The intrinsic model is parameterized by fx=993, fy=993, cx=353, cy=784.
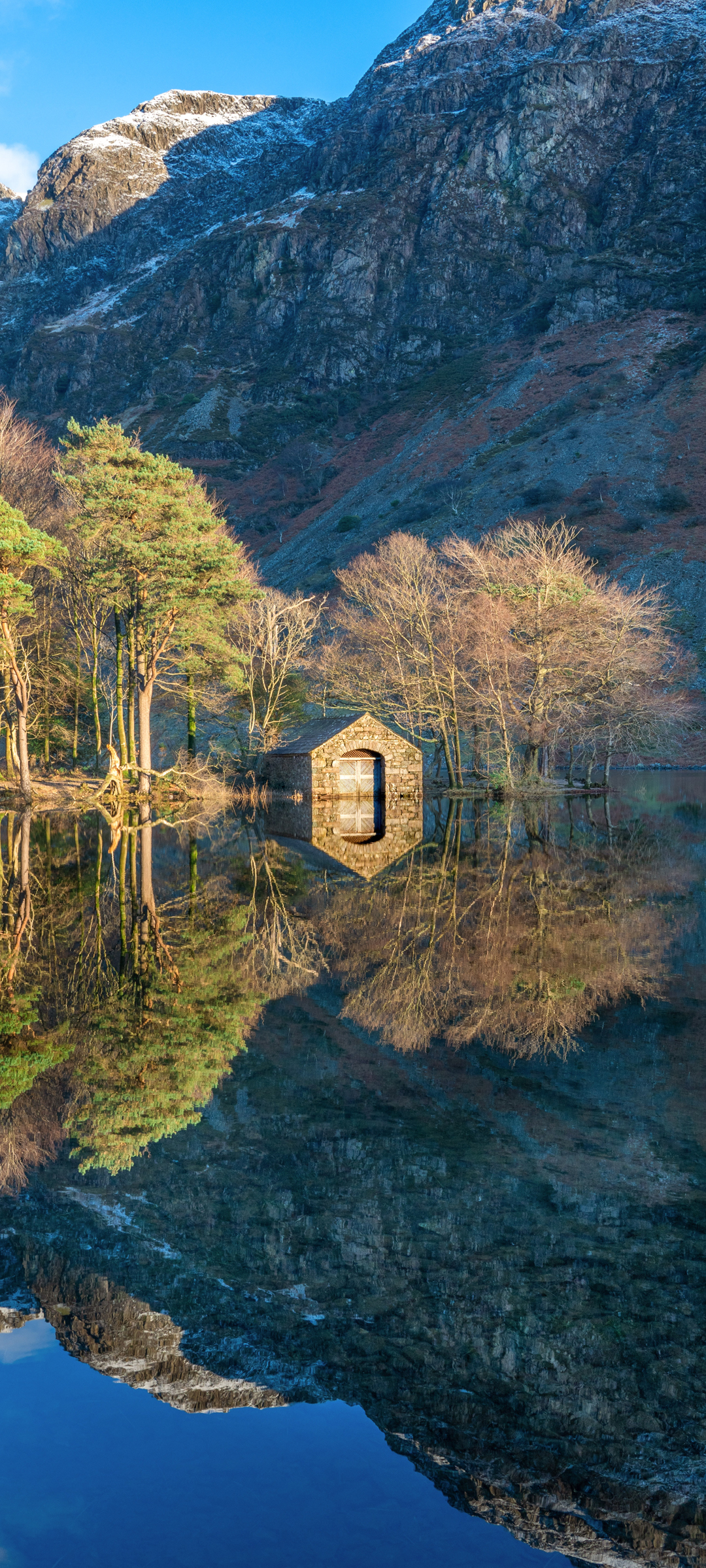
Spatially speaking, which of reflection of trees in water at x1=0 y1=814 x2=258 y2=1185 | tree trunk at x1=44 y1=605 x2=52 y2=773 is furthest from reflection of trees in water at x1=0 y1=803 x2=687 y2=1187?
tree trunk at x1=44 y1=605 x2=52 y2=773

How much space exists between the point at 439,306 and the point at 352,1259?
126894 millimetres

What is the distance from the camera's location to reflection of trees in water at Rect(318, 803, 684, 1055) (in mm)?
8211

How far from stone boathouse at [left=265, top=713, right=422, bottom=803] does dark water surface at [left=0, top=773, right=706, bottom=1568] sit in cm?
2407

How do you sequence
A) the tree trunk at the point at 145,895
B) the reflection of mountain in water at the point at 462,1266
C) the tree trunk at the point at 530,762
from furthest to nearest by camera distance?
the tree trunk at the point at 530,762
the tree trunk at the point at 145,895
the reflection of mountain in water at the point at 462,1266

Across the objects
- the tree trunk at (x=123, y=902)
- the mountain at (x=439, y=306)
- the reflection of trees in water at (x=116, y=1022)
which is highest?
the mountain at (x=439, y=306)

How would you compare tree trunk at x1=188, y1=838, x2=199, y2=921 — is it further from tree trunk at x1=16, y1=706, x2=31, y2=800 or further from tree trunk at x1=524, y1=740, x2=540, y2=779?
tree trunk at x1=524, y1=740, x2=540, y2=779

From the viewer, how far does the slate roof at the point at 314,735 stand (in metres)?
34.2

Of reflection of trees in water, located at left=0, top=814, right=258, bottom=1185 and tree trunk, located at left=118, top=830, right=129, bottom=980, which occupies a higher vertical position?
tree trunk, located at left=118, top=830, right=129, bottom=980

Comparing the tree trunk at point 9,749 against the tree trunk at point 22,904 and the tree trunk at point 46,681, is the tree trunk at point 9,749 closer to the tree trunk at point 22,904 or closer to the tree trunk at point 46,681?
the tree trunk at point 46,681

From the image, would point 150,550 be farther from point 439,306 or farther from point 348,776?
point 439,306

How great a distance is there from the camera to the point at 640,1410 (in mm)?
3539

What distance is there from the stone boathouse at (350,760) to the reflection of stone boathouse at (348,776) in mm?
23

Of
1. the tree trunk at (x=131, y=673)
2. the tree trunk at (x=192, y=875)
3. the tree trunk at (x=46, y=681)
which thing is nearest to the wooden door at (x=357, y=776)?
the tree trunk at (x=131, y=673)

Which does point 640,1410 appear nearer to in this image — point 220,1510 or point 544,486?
point 220,1510
